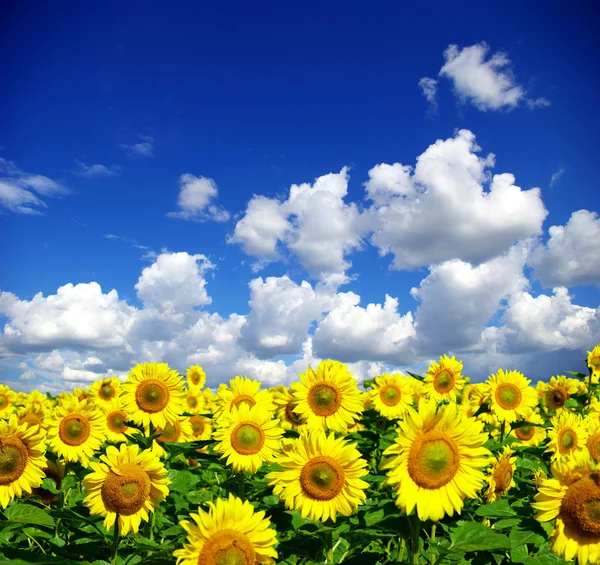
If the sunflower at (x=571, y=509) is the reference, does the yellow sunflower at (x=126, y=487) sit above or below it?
below

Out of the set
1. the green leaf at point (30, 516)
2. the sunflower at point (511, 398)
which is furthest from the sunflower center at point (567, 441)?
the green leaf at point (30, 516)

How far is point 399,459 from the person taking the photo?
4.37 meters

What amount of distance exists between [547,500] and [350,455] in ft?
6.01

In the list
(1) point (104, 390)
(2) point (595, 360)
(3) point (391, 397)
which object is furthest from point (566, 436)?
(1) point (104, 390)

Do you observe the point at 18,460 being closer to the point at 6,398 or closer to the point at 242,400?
the point at 242,400

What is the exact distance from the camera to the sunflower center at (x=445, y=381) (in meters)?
11.5

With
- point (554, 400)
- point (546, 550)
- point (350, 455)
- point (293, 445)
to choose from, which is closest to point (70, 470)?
point (293, 445)

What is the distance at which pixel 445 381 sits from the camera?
11.5m

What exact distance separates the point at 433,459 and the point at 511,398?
652cm

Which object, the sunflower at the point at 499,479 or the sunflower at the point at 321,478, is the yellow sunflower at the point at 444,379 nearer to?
the sunflower at the point at 499,479

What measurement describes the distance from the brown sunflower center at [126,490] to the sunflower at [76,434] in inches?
121

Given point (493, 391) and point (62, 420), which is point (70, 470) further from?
point (493, 391)

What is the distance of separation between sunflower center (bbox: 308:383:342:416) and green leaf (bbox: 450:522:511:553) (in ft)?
11.3

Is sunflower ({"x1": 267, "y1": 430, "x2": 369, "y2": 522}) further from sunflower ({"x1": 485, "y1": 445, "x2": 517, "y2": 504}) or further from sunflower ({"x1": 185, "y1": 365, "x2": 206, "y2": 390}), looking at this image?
sunflower ({"x1": 185, "y1": 365, "x2": 206, "y2": 390})
